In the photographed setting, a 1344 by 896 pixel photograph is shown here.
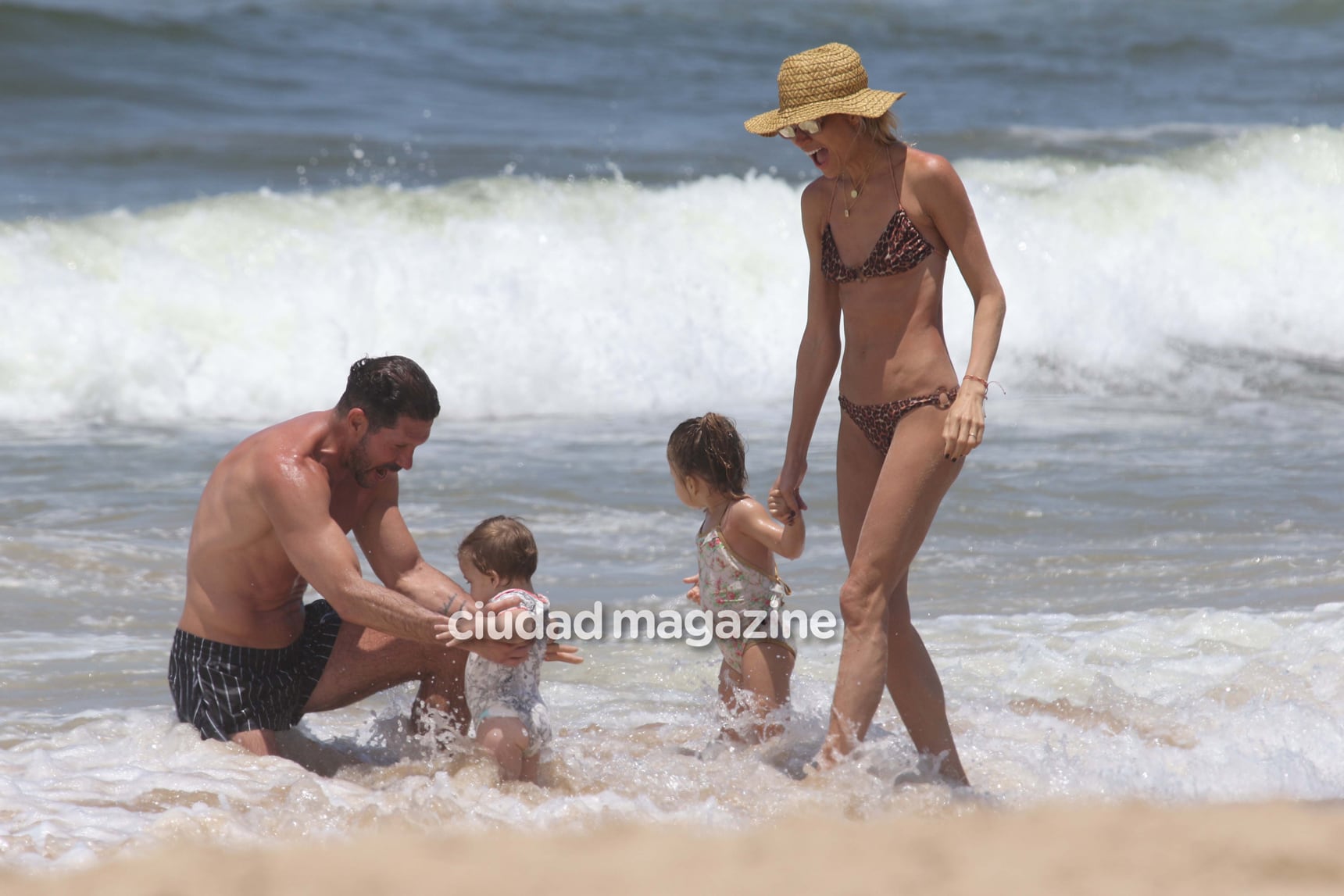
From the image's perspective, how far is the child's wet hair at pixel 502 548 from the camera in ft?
14.1

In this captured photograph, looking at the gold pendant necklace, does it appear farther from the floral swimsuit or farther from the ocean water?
the ocean water

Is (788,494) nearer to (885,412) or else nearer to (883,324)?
(885,412)

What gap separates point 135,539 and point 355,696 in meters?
2.80

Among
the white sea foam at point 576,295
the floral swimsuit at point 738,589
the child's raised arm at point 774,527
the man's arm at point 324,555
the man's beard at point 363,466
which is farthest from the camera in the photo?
the white sea foam at point 576,295

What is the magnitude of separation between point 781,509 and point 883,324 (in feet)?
2.00

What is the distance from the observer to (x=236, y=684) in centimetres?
445

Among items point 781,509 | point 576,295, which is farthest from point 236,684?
point 576,295

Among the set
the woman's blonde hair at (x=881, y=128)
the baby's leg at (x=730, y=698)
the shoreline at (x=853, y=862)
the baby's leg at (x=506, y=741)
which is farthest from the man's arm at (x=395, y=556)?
the woman's blonde hair at (x=881, y=128)

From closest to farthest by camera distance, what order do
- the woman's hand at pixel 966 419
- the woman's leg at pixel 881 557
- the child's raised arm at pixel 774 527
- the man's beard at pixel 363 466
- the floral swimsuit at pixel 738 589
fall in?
the woman's hand at pixel 966 419
the woman's leg at pixel 881 557
the child's raised arm at pixel 774 527
the man's beard at pixel 363 466
the floral swimsuit at pixel 738 589

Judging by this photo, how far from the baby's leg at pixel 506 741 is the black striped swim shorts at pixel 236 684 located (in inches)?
27.9

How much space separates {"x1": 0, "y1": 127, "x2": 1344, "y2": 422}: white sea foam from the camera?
11117mm

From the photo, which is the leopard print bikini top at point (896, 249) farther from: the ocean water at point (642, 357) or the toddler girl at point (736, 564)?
the ocean water at point (642, 357)

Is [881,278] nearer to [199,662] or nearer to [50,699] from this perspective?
[199,662]

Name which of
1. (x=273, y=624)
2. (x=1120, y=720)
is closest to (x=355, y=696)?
(x=273, y=624)
